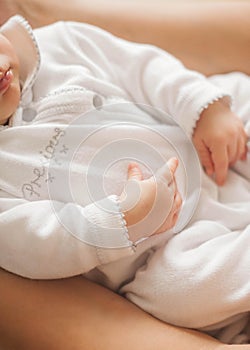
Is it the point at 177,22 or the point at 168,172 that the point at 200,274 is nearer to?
the point at 168,172

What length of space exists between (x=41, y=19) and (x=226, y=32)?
320mm

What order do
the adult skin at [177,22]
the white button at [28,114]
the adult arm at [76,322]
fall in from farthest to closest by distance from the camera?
the adult skin at [177,22] < the white button at [28,114] < the adult arm at [76,322]

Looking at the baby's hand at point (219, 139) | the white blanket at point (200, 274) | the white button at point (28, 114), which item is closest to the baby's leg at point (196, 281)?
the white blanket at point (200, 274)

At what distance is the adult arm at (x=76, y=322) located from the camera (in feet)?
1.93

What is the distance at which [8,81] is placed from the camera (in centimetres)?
67

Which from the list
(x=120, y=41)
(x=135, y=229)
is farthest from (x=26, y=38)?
(x=135, y=229)

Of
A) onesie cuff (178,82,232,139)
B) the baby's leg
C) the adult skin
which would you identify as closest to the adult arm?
the baby's leg

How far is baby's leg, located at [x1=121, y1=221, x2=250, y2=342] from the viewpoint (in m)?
0.61

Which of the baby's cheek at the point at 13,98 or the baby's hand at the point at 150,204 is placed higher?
the baby's cheek at the point at 13,98

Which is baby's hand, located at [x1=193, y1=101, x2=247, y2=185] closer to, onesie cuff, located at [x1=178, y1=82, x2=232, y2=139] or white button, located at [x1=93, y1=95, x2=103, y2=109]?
onesie cuff, located at [x1=178, y1=82, x2=232, y2=139]

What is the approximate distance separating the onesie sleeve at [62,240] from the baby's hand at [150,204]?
0.06 feet

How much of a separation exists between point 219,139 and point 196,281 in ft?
0.69

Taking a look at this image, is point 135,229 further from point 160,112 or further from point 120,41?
point 120,41

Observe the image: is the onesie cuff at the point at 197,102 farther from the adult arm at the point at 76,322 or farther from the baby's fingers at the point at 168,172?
the adult arm at the point at 76,322
